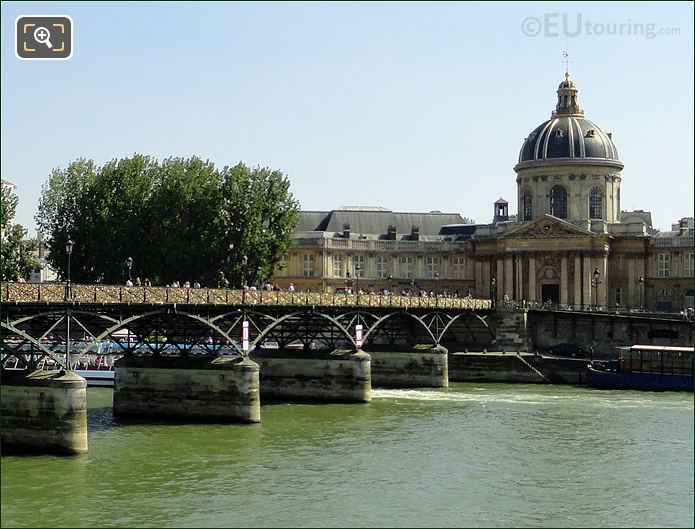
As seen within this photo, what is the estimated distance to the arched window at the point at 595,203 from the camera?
393ft

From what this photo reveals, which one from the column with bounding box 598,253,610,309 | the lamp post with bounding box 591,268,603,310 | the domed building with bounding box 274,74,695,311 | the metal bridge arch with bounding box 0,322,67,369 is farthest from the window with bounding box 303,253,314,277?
the metal bridge arch with bounding box 0,322,67,369

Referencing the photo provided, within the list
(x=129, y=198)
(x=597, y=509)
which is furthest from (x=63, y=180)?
(x=597, y=509)

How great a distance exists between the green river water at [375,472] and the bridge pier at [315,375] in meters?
6.24

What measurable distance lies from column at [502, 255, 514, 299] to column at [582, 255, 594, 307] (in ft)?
23.9

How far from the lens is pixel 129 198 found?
8706cm

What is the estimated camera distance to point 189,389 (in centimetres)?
5706

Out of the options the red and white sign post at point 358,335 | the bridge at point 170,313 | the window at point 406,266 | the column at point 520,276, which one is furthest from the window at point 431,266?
the red and white sign post at point 358,335

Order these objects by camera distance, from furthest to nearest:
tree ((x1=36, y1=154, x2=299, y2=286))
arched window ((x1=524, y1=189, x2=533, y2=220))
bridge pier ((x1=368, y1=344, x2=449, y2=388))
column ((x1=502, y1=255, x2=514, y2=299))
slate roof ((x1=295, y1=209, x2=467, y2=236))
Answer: slate roof ((x1=295, y1=209, x2=467, y2=236))
arched window ((x1=524, y1=189, x2=533, y2=220))
column ((x1=502, y1=255, x2=514, y2=299))
tree ((x1=36, y1=154, x2=299, y2=286))
bridge pier ((x1=368, y1=344, x2=449, y2=388))

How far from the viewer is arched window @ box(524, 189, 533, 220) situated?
123 meters

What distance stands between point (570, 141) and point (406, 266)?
22.4 m

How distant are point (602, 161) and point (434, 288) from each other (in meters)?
22.4

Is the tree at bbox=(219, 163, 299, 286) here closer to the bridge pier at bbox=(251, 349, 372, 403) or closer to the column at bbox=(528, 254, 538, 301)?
the bridge pier at bbox=(251, 349, 372, 403)

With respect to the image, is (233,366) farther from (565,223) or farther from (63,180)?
(565,223)

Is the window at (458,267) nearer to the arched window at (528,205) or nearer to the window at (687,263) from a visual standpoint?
the arched window at (528,205)
